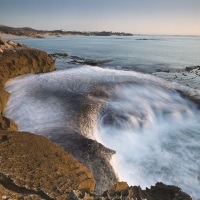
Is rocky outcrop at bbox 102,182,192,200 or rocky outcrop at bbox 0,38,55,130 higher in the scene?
rocky outcrop at bbox 102,182,192,200

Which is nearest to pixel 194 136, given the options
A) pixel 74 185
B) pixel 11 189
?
pixel 74 185

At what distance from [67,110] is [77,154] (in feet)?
14.0

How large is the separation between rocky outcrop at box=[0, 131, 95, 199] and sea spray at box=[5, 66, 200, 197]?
2944 millimetres

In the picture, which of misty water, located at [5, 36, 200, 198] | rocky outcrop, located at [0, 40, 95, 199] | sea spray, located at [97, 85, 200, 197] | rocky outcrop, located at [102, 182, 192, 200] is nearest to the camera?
rocky outcrop, located at [0, 40, 95, 199]

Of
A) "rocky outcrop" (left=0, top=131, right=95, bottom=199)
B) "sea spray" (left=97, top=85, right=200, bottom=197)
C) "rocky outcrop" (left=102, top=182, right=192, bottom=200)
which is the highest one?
"rocky outcrop" (left=0, top=131, right=95, bottom=199)

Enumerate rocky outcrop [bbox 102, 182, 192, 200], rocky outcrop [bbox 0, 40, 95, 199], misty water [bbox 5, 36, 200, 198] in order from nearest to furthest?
rocky outcrop [bbox 0, 40, 95, 199]
rocky outcrop [bbox 102, 182, 192, 200]
misty water [bbox 5, 36, 200, 198]

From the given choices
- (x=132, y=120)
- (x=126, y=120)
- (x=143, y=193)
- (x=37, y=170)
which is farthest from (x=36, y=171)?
(x=132, y=120)

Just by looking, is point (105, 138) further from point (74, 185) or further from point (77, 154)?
point (74, 185)

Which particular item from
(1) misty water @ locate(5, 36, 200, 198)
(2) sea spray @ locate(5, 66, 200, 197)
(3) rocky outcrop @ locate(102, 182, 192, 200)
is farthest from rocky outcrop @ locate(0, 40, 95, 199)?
(1) misty water @ locate(5, 36, 200, 198)

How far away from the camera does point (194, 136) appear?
12547 mm

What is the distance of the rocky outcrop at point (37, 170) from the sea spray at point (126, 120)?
2.94 metres

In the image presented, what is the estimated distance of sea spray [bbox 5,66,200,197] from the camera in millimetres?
9281

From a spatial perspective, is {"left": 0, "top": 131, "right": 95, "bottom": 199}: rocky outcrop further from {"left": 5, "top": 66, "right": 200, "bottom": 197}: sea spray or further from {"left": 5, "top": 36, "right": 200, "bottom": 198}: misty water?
{"left": 5, "top": 36, "right": 200, "bottom": 198}: misty water

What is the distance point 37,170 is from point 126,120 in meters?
7.53
